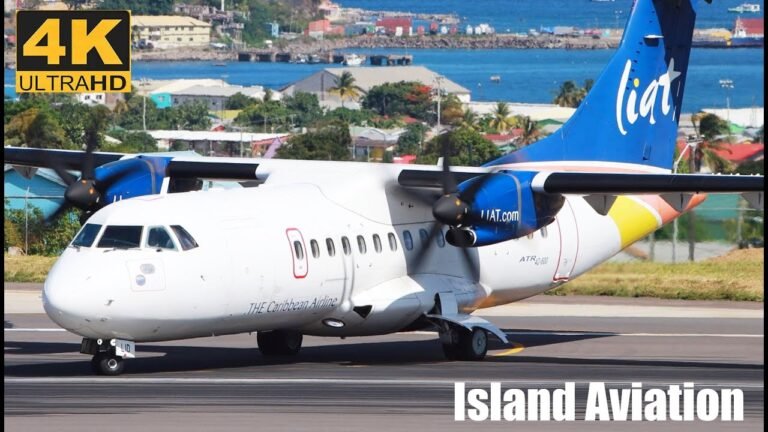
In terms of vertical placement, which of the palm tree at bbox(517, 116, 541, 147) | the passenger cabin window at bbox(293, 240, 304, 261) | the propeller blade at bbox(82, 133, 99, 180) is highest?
the propeller blade at bbox(82, 133, 99, 180)

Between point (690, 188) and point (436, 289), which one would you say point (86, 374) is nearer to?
point (436, 289)

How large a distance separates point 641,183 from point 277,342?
6463mm

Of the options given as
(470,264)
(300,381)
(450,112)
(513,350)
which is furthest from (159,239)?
(450,112)

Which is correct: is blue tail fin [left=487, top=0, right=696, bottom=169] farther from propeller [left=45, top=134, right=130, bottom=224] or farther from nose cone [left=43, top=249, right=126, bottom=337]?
nose cone [left=43, top=249, right=126, bottom=337]

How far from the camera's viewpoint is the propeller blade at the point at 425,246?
24125 millimetres

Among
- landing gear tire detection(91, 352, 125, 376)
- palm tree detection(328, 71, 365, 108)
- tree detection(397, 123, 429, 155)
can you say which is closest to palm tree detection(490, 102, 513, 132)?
tree detection(397, 123, 429, 155)

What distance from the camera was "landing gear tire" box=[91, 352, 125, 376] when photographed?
20438 millimetres

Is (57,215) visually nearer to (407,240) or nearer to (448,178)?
(407,240)

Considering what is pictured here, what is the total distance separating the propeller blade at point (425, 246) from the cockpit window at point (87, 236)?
5.93m

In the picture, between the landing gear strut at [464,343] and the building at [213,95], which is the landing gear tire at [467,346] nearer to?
the landing gear strut at [464,343]

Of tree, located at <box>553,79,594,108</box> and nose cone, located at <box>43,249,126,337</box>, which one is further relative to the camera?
tree, located at <box>553,79,594,108</box>

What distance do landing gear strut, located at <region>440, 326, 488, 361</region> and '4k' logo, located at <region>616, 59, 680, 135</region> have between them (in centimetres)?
588

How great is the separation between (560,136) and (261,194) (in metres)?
6.90

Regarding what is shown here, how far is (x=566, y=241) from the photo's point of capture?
2633cm
